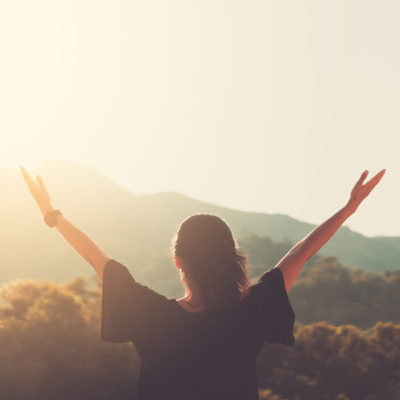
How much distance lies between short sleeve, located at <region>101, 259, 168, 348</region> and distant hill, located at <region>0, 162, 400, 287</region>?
87502mm

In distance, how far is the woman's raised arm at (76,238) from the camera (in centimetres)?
204

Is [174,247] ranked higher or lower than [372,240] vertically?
lower

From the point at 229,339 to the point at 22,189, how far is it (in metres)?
154

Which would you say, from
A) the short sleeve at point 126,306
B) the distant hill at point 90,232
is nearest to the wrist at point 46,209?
the short sleeve at point 126,306

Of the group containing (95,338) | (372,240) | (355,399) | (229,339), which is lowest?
(229,339)

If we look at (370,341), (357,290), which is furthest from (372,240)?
(370,341)

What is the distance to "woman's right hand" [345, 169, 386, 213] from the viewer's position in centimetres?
236

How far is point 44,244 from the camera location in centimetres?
13438

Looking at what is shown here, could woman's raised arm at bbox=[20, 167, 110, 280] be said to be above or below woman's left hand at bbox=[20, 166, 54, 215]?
below

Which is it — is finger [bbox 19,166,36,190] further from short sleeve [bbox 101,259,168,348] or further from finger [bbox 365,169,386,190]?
finger [bbox 365,169,386,190]

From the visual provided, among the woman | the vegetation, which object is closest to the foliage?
the vegetation

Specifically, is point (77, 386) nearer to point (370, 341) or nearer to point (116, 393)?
point (116, 393)

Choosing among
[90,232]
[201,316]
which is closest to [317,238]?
[201,316]

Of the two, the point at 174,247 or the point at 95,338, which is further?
the point at 95,338
